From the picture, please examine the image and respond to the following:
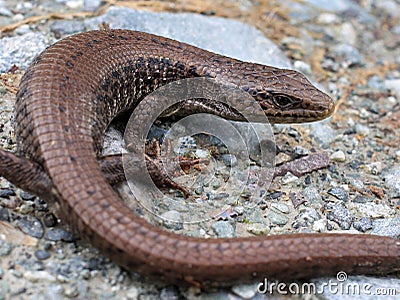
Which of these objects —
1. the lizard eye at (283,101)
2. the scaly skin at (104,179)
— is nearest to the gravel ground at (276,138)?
the scaly skin at (104,179)

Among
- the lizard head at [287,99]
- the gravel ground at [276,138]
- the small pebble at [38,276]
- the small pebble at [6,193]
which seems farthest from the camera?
the lizard head at [287,99]

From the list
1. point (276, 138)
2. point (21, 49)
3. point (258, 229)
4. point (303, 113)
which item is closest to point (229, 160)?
point (276, 138)

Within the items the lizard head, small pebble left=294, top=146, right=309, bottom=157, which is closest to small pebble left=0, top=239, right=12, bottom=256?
the lizard head

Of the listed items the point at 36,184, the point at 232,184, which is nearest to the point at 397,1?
the point at 232,184

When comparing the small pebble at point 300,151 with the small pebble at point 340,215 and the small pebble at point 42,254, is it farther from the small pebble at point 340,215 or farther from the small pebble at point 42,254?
the small pebble at point 42,254

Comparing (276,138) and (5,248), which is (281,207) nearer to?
(276,138)

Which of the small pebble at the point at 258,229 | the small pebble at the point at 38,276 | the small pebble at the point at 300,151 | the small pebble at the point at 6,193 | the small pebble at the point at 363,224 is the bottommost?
the small pebble at the point at 363,224
